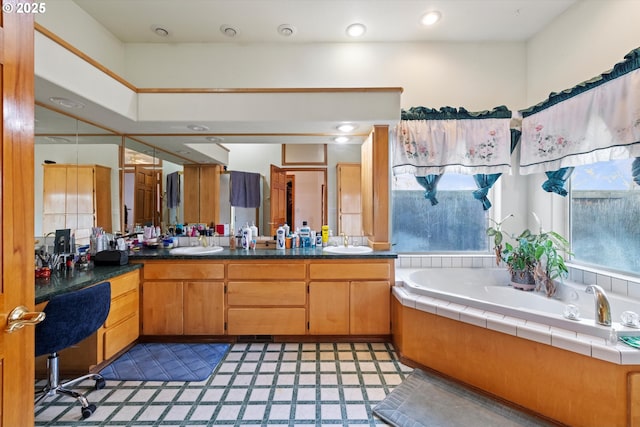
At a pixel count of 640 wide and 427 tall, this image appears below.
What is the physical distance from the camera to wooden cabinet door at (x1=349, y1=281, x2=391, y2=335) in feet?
8.38

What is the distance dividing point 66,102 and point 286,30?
1919mm

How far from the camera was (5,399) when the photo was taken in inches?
31.3

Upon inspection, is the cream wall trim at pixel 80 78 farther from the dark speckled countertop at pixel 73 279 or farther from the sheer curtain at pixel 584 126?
the sheer curtain at pixel 584 126

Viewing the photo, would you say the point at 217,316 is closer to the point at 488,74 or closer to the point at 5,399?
the point at 5,399

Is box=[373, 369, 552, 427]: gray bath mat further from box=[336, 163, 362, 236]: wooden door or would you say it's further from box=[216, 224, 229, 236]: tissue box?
box=[216, 224, 229, 236]: tissue box

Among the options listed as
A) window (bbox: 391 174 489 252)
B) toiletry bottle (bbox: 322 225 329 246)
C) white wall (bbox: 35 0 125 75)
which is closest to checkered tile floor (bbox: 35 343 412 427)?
toiletry bottle (bbox: 322 225 329 246)

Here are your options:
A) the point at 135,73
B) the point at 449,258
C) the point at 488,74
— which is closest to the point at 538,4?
the point at 488,74

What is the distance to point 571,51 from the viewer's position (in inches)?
95.3

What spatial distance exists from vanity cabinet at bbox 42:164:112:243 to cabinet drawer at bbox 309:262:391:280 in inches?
80.4

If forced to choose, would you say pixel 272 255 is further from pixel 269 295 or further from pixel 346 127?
pixel 346 127

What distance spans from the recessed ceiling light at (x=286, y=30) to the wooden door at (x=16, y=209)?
2.15m

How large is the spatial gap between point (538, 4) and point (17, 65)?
342 cm

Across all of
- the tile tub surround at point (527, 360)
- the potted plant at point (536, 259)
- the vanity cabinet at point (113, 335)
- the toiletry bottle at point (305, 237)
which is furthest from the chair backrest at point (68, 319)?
the potted plant at point (536, 259)

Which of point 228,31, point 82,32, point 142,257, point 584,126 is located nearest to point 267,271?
point 142,257
